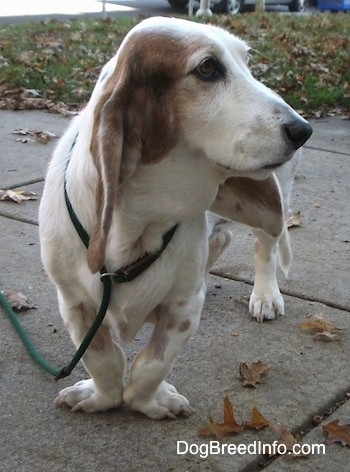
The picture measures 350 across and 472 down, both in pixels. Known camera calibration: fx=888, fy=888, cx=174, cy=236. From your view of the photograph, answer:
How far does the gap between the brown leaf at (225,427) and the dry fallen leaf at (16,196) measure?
9.59 feet

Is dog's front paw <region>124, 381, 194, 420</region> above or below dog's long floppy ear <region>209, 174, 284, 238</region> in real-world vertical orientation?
below

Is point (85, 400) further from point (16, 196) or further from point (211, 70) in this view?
point (16, 196)

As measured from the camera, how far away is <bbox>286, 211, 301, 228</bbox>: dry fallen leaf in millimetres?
5777

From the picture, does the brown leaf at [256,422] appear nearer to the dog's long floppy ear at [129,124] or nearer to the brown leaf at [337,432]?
the brown leaf at [337,432]

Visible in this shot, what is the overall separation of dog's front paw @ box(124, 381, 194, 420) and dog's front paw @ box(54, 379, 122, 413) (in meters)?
0.07

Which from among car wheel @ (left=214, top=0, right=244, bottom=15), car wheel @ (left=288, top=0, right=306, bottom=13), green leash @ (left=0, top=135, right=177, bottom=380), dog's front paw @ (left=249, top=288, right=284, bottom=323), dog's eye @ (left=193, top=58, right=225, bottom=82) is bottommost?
car wheel @ (left=288, top=0, right=306, bottom=13)

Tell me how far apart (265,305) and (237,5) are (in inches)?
725

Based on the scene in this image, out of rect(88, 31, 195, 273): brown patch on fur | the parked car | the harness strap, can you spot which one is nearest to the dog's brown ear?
rect(88, 31, 195, 273): brown patch on fur

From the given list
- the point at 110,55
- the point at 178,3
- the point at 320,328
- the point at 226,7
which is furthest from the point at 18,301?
the point at 178,3

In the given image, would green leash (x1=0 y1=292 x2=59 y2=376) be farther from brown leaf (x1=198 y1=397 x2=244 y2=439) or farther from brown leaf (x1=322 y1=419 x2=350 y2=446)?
brown leaf (x1=322 y1=419 x2=350 y2=446)

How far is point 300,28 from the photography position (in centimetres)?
1488

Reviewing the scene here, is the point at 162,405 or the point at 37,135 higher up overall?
the point at 162,405

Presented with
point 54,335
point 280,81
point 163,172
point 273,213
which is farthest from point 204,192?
point 280,81

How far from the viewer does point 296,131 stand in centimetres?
281
